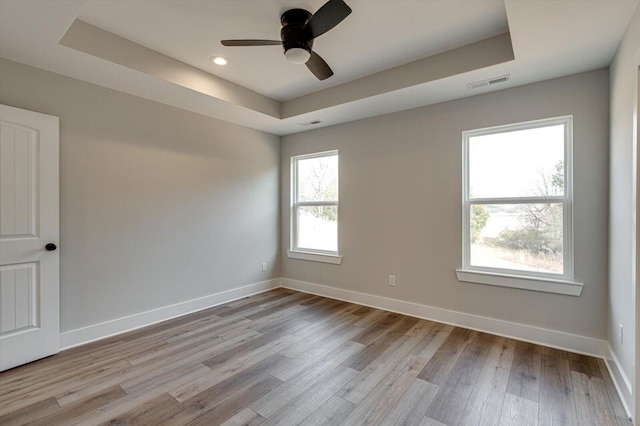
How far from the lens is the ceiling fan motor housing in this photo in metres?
2.18

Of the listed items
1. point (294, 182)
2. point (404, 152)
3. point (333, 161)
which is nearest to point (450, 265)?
point (404, 152)

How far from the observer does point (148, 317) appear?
331cm

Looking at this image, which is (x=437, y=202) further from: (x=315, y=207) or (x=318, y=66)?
(x=318, y=66)

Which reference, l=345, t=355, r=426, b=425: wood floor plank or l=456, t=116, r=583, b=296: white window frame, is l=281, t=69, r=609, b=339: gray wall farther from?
l=345, t=355, r=426, b=425: wood floor plank

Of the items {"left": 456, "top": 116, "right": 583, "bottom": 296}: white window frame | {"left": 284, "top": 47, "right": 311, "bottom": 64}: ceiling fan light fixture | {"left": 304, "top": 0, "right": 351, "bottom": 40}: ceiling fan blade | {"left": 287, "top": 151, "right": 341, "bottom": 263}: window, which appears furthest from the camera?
{"left": 287, "top": 151, "right": 341, "bottom": 263}: window

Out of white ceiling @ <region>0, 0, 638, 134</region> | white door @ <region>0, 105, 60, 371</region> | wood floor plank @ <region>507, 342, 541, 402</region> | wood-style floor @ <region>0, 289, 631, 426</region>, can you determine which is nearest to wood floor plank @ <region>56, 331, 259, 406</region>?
wood-style floor @ <region>0, 289, 631, 426</region>

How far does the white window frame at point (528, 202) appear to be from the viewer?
271 cm

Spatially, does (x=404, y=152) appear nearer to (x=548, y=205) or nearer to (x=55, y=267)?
(x=548, y=205)

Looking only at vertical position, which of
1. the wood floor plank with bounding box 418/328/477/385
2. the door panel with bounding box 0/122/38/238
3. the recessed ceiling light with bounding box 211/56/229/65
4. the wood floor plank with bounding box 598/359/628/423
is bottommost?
the wood floor plank with bounding box 418/328/477/385

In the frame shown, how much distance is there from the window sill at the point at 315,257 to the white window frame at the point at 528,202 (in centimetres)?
172

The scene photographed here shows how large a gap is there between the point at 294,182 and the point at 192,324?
2612 mm

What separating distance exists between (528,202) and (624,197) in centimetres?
83

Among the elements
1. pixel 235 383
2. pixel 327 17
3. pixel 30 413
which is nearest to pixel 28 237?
pixel 30 413

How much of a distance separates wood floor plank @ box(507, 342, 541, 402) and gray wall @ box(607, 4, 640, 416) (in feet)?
1.66
